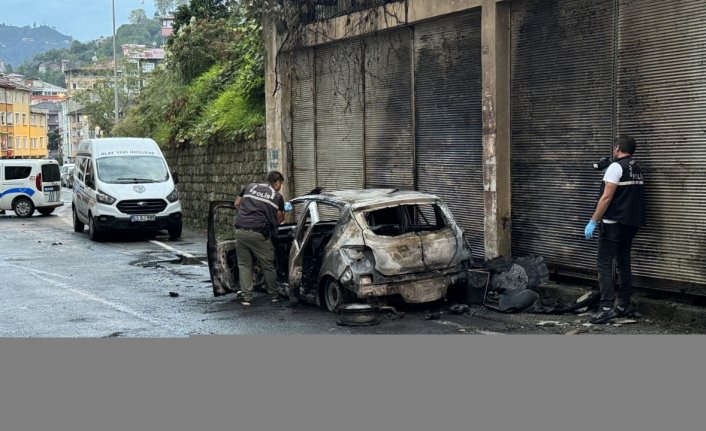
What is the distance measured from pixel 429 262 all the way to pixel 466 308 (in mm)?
738

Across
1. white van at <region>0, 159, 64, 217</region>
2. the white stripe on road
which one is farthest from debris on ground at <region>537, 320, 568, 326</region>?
white van at <region>0, 159, 64, 217</region>

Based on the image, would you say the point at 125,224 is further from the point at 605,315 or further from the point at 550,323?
the point at 605,315

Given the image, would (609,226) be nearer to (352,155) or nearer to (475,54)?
(475,54)

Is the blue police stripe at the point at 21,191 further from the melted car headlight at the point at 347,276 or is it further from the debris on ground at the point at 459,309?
the debris on ground at the point at 459,309

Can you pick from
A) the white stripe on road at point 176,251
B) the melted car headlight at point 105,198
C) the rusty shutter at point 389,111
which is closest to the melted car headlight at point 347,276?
the rusty shutter at point 389,111

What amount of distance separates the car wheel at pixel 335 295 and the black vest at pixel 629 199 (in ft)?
10.2

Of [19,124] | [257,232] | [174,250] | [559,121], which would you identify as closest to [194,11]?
[174,250]

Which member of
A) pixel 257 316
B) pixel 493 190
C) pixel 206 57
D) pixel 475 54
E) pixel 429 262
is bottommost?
pixel 257 316

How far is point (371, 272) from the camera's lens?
9.85m

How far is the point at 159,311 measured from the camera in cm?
1105

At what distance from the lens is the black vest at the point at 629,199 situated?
9.41m

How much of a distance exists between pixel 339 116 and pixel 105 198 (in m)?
7.04

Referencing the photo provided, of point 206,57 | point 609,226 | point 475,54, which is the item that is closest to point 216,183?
point 206,57

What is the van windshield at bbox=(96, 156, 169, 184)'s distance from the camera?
Result: 21594 millimetres
